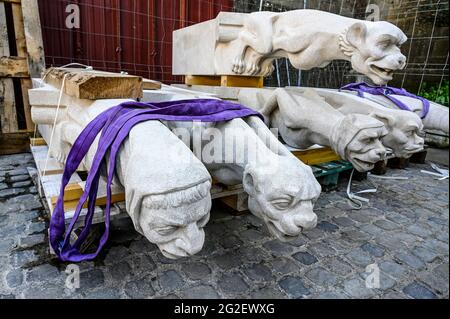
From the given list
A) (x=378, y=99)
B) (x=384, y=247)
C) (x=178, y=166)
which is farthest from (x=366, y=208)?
(x=178, y=166)

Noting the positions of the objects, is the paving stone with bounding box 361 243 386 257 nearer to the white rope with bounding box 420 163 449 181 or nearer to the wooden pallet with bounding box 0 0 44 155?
the white rope with bounding box 420 163 449 181

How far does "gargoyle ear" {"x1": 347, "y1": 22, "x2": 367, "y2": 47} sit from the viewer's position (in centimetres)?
188

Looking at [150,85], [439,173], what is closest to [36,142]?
[150,85]

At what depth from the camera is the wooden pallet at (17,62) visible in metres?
3.38

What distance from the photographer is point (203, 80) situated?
137 inches

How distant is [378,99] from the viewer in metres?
3.18

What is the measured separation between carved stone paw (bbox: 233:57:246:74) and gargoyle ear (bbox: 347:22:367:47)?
1051 mm

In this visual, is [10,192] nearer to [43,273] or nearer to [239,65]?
[43,273]

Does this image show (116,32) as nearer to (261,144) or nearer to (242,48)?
(242,48)

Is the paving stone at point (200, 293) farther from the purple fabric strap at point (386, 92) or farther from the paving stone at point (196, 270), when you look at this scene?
the purple fabric strap at point (386, 92)

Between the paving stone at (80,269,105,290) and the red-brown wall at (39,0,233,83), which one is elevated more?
the red-brown wall at (39,0,233,83)

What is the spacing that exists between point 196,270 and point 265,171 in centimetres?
81

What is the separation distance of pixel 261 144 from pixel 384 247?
1.36 metres

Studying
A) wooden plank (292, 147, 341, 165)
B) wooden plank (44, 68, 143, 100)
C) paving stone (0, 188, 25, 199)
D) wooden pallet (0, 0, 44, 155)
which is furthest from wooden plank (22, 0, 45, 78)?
wooden plank (292, 147, 341, 165)
